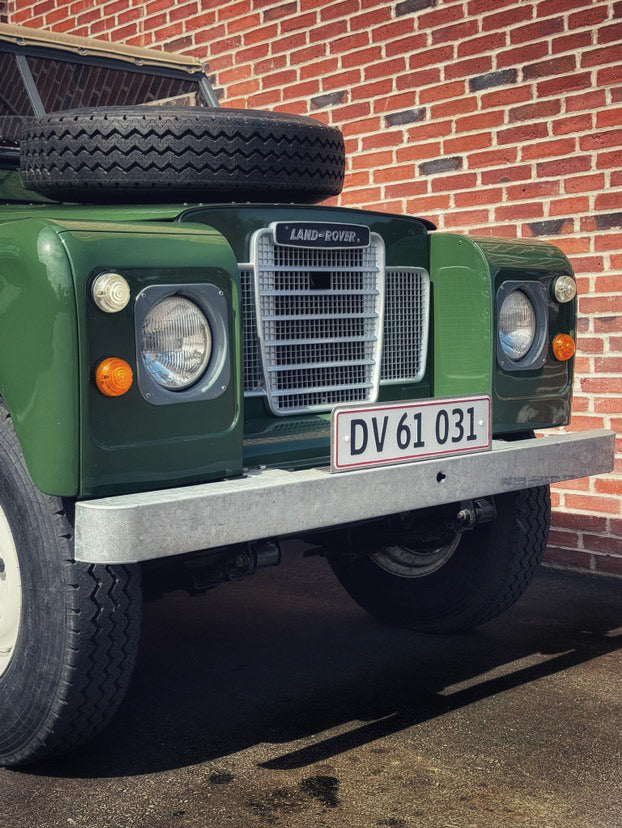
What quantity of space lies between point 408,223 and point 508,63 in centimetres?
187

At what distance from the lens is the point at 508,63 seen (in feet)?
16.3

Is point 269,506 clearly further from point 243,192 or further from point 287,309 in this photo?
point 243,192

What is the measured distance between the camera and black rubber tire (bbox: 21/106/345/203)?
125 inches

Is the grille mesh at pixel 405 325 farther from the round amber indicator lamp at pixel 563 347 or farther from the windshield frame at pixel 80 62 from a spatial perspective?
the windshield frame at pixel 80 62

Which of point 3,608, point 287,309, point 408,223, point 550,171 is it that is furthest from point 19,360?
point 550,171

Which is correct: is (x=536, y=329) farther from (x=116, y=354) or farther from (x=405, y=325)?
(x=116, y=354)

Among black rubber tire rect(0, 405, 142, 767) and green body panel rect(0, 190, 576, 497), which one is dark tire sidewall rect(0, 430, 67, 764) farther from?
green body panel rect(0, 190, 576, 497)

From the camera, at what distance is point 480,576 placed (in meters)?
3.82

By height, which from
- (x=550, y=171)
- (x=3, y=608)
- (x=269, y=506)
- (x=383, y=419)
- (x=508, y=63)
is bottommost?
(x=3, y=608)

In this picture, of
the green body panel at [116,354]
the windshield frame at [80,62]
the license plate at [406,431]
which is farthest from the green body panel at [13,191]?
the license plate at [406,431]

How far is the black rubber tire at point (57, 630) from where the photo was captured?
2.60 m

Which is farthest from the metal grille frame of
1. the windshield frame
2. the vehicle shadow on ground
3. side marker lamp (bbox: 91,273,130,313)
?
the windshield frame

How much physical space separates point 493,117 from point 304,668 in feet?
9.00

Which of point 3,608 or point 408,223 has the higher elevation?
point 408,223
